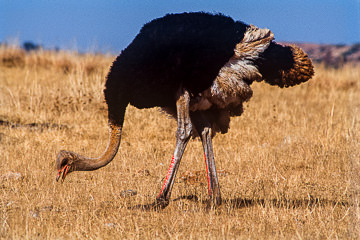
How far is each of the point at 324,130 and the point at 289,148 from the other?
1.24 meters

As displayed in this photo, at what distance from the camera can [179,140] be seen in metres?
4.89

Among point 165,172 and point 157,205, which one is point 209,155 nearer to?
point 157,205

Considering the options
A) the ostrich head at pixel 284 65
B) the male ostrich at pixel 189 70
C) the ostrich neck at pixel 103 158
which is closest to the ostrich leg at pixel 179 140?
the male ostrich at pixel 189 70

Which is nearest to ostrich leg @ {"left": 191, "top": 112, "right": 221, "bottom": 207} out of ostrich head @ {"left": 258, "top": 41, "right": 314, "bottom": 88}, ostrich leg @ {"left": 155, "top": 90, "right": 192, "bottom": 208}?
ostrich leg @ {"left": 155, "top": 90, "right": 192, "bottom": 208}

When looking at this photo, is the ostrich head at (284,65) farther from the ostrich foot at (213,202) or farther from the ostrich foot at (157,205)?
the ostrich foot at (157,205)

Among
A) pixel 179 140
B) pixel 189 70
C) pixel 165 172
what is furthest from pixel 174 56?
pixel 165 172

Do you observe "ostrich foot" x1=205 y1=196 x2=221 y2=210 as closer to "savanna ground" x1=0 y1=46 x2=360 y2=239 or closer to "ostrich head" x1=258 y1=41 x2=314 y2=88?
"savanna ground" x1=0 y1=46 x2=360 y2=239

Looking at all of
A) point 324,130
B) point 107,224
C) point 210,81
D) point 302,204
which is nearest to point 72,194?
point 107,224

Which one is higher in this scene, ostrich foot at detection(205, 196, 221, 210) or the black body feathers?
the black body feathers

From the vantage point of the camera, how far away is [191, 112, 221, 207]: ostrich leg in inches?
193

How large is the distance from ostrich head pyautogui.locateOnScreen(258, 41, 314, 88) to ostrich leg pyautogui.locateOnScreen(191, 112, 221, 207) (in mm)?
722

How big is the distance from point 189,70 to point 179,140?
2.26 feet

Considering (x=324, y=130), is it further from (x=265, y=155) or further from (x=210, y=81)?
(x=210, y=81)

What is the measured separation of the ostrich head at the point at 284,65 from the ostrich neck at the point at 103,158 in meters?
1.45
